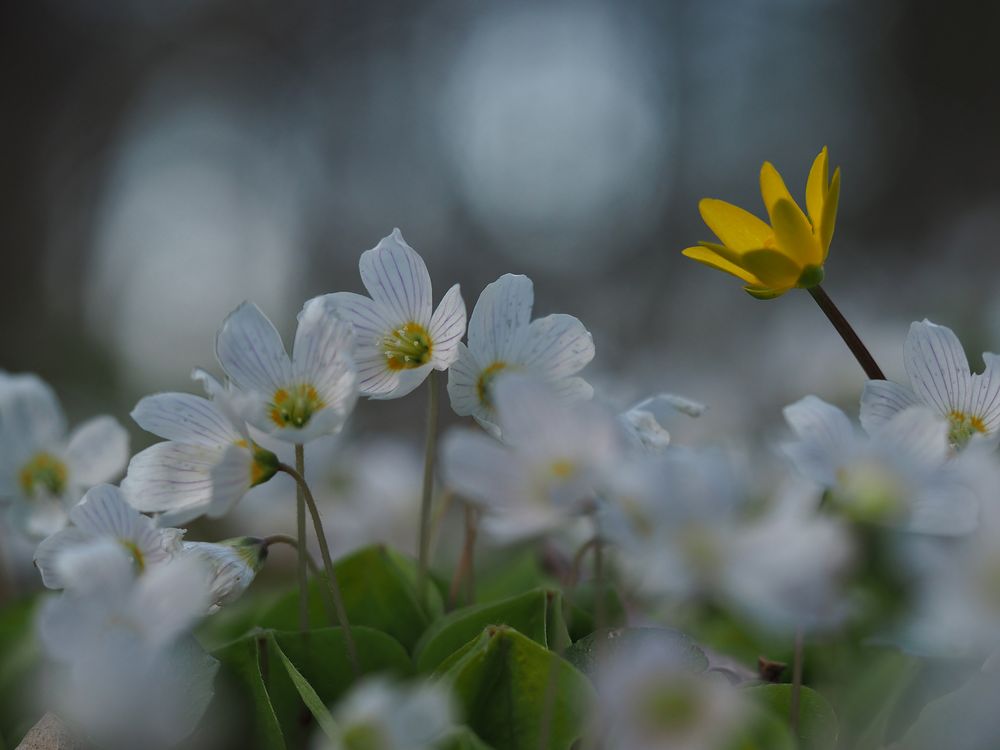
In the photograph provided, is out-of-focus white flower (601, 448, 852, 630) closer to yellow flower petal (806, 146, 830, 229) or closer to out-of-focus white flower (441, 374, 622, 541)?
out-of-focus white flower (441, 374, 622, 541)

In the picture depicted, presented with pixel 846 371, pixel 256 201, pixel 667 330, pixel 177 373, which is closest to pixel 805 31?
pixel 667 330

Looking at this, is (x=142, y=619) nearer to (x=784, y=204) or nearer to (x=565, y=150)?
(x=784, y=204)

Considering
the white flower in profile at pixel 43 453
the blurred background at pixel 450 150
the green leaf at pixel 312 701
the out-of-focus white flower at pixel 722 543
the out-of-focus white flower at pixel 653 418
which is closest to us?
the out-of-focus white flower at pixel 722 543

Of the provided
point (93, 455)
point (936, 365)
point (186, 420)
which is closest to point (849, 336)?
point (936, 365)

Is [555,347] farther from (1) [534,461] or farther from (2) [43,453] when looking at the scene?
(2) [43,453]

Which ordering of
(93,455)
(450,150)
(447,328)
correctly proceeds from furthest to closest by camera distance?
(450,150) < (93,455) < (447,328)

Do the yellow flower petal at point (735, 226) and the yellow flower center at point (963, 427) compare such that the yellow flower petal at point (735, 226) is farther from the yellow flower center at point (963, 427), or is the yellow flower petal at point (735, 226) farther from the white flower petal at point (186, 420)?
the white flower petal at point (186, 420)

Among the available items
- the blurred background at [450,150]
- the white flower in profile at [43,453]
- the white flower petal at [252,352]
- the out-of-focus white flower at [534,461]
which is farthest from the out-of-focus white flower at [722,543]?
the blurred background at [450,150]
